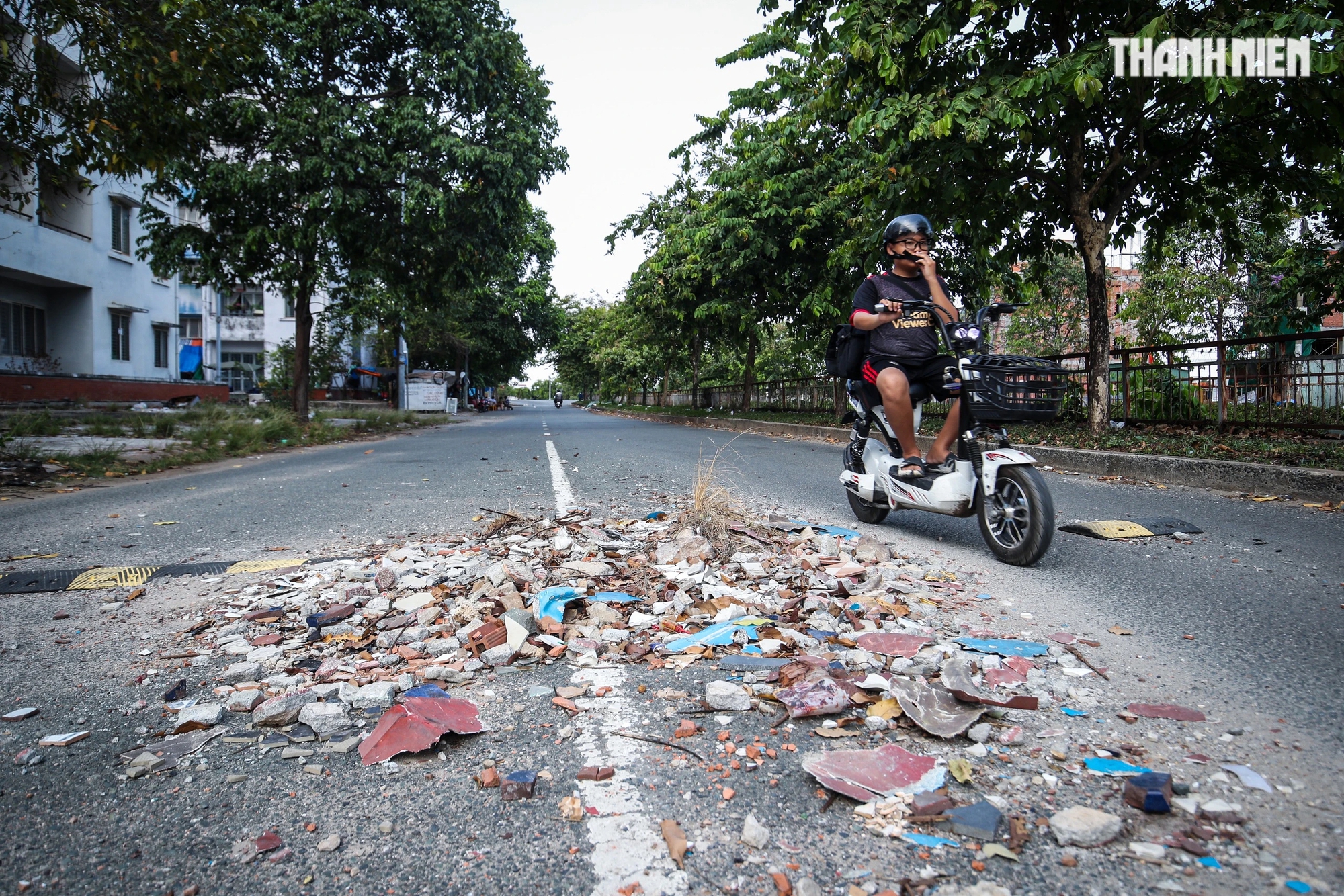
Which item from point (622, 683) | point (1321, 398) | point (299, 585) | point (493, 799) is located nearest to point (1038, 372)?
point (622, 683)

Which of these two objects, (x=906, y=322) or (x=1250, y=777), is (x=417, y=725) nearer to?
(x=1250, y=777)

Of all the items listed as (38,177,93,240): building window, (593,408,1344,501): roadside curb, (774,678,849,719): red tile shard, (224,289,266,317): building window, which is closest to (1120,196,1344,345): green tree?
(593,408,1344,501): roadside curb

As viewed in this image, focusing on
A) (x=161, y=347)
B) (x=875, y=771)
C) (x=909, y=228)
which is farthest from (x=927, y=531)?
(x=161, y=347)

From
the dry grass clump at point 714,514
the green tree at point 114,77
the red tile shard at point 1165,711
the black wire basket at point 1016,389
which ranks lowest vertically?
the red tile shard at point 1165,711

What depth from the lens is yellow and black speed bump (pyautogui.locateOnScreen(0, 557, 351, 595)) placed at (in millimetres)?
3424

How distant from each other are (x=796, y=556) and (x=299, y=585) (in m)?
2.33

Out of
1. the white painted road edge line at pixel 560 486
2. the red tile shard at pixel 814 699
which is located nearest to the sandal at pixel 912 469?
the white painted road edge line at pixel 560 486

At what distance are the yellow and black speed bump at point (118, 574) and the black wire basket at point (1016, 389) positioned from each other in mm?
3372

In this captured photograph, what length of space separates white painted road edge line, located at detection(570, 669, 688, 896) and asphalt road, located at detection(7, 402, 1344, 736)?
1739 mm

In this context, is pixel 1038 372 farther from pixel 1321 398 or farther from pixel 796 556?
pixel 1321 398

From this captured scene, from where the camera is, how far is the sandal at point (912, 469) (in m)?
4.28

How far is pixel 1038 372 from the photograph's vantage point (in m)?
3.57

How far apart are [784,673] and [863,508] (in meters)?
2.87

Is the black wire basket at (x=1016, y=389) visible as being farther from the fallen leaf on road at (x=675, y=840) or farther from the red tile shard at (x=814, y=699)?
the fallen leaf on road at (x=675, y=840)
